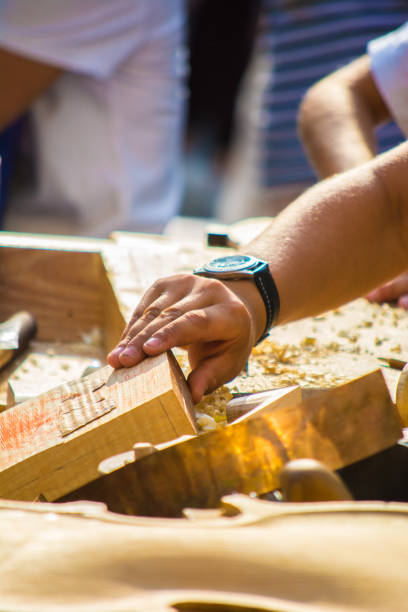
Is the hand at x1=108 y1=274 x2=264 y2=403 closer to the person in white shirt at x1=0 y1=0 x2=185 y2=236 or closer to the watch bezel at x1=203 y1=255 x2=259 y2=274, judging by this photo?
the watch bezel at x1=203 y1=255 x2=259 y2=274

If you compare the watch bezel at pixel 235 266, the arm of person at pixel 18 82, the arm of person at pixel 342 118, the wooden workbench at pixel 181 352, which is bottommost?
the wooden workbench at pixel 181 352

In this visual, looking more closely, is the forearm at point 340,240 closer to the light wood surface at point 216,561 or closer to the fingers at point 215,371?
the fingers at point 215,371

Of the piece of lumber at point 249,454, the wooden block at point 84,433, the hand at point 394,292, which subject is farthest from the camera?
the hand at point 394,292

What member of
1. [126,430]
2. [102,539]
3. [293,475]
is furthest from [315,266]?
[102,539]

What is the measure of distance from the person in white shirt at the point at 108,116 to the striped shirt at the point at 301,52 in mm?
490

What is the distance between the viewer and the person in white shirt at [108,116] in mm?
2217

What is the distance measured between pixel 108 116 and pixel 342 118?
3.33ft

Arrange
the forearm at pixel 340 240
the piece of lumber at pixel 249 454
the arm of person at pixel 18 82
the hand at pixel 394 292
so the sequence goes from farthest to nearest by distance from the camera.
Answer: the arm of person at pixel 18 82 → the hand at pixel 394 292 → the forearm at pixel 340 240 → the piece of lumber at pixel 249 454

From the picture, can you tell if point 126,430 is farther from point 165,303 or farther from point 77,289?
point 77,289

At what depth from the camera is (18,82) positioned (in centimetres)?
207

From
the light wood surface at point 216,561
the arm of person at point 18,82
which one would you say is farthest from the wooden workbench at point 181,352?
the arm of person at point 18,82

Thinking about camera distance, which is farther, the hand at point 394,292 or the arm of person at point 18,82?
the arm of person at point 18,82

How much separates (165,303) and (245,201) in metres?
3.63

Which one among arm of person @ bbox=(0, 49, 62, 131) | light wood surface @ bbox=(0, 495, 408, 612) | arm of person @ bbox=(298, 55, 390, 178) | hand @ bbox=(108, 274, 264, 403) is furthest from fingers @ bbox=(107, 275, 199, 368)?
arm of person @ bbox=(0, 49, 62, 131)
